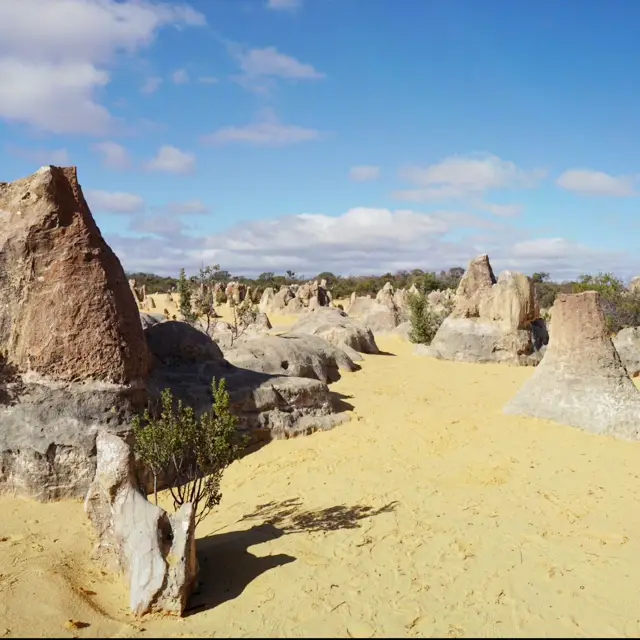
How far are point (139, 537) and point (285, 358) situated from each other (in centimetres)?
715

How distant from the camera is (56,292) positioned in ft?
22.3

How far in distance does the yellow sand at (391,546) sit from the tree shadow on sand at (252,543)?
2 centimetres

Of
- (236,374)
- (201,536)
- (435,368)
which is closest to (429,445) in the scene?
(236,374)

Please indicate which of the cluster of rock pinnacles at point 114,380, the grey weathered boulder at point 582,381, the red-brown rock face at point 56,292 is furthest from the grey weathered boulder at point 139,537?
the grey weathered boulder at point 582,381

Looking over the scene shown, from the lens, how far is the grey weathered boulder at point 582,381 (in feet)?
28.7

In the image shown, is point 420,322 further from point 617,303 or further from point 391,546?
point 391,546

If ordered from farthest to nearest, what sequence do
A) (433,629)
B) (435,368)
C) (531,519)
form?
(435,368)
(531,519)
(433,629)

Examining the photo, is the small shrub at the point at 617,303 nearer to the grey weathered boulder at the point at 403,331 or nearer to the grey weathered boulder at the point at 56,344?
the grey weathered boulder at the point at 403,331

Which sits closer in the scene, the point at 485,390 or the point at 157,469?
the point at 157,469

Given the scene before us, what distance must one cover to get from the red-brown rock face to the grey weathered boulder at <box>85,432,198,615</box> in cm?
195

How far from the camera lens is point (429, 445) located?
8492 millimetres

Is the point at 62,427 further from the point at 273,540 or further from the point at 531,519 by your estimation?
the point at 531,519

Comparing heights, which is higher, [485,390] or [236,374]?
[236,374]

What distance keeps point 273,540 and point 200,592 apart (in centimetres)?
105
